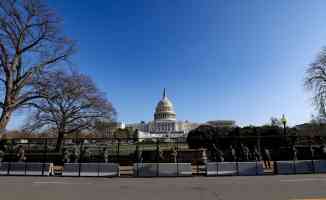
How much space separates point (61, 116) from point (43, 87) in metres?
7.19

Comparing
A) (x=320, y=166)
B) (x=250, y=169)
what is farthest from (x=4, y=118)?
(x=320, y=166)

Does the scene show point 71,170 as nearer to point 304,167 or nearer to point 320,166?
point 304,167

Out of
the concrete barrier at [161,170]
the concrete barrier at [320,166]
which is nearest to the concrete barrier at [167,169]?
the concrete barrier at [161,170]

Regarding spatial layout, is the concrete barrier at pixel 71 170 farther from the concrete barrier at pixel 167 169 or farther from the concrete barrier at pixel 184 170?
the concrete barrier at pixel 184 170

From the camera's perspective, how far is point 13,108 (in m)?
21.0

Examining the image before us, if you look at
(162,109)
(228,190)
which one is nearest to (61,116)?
(228,190)

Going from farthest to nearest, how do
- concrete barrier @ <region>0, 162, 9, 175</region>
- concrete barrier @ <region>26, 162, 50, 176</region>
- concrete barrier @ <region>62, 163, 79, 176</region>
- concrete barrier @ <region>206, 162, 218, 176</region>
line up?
concrete barrier @ <region>0, 162, 9, 175</region> < concrete barrier @ <region>26, 162, 50, 176</region> < concrete barrier @ <region>62, 163, 79, 176</region> < concrete barrier @ <region>206, 162, 218, 176</region>

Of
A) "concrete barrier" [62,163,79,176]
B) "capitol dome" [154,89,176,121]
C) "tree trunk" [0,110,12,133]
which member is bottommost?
"concrete barrier" [62,163,79,176]

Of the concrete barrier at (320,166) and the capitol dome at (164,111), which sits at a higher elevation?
the capitol dome at (164,111)

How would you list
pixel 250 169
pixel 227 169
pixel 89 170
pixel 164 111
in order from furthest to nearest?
pixel 164 111 < pixel 89 170 < pixel 227 169 < pixel 250 169

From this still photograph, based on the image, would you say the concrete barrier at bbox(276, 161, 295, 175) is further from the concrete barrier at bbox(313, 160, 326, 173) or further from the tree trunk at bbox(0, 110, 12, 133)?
the tree trunk at bbox(0, 110, 12, 133)

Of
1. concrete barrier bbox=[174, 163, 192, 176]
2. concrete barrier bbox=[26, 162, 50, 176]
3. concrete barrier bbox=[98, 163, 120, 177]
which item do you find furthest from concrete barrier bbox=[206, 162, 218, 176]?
concrete barrier bbox=[26, 162, 50, 176]

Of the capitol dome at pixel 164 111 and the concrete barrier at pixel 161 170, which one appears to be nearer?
the concrete barrier at pixel 161 170

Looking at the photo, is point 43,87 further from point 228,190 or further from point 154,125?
point 154,125
